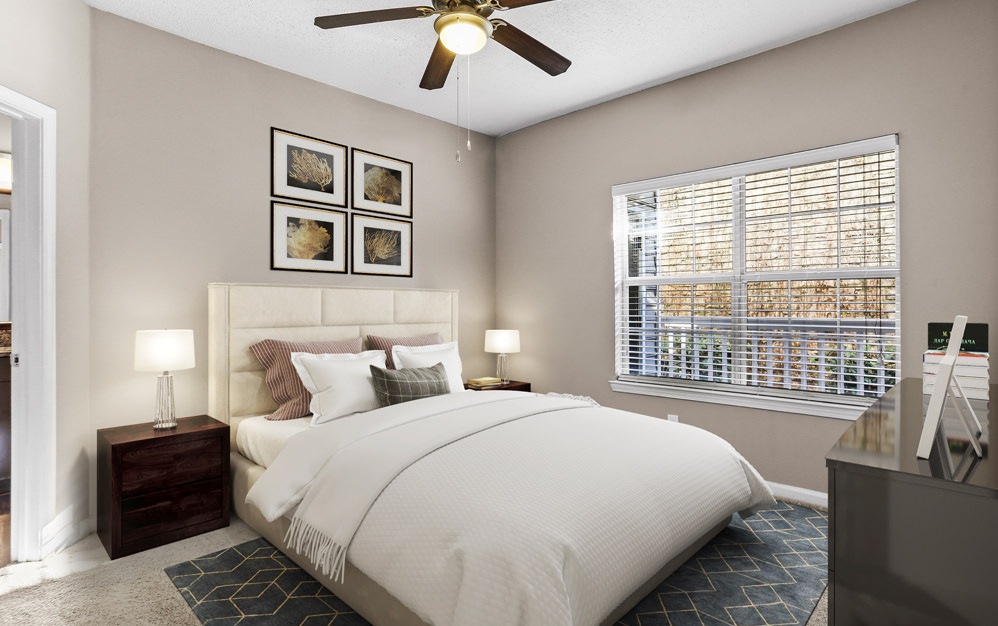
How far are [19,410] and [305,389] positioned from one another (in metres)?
1.28

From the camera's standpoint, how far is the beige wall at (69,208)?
8.32ft

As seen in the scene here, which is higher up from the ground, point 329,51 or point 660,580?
point 329,51

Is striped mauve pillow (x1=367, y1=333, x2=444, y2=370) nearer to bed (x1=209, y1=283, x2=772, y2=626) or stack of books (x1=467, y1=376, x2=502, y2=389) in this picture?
stack of books (x1=467, y1=376, x2=502, y2=389)

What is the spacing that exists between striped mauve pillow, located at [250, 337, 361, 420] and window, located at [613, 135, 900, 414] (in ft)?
7.52

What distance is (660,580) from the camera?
219 centimetres

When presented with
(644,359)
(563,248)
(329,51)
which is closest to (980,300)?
(644,359)

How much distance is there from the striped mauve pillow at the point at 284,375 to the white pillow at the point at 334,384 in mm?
60

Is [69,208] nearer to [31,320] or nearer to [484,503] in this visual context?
[31,320]

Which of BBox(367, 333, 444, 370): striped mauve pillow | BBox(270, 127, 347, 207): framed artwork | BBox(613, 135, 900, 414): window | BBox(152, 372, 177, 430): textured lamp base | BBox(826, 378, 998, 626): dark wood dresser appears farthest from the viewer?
BBox(367, 333, 444, 370): striped mauve pillow

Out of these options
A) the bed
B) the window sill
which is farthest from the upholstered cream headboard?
the window sill

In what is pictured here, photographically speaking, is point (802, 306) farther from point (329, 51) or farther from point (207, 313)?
point (207, 313)

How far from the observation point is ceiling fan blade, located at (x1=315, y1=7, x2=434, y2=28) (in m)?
2.13

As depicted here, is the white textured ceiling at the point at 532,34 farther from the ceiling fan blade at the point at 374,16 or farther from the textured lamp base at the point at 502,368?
the textured lamp base at the point at 502,368

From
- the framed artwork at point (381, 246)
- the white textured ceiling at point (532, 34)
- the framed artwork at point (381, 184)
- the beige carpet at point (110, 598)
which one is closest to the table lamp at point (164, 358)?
the beige carpet at point (110, 598)
